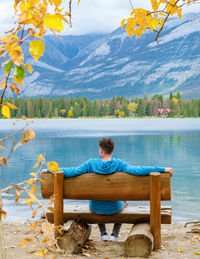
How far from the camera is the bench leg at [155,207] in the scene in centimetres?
452

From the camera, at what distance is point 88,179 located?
15.4 feet

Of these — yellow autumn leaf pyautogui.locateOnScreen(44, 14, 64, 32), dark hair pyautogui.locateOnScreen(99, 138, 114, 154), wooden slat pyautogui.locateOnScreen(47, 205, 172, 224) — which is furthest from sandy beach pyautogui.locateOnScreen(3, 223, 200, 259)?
yellow autumn leaf pyautogui.locateOnScreen(44, 14, 64, 32)

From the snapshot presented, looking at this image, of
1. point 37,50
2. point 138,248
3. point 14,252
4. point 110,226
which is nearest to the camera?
point 37,50

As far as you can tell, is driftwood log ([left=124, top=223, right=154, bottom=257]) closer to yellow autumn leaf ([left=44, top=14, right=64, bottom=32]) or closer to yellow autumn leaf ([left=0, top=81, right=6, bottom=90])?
yellow autumn leaf ([left=0, top=81, right=6, bottom=90])

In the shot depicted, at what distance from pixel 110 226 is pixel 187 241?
104 inches

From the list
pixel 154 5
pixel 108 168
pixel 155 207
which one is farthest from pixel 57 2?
pixel 155 207

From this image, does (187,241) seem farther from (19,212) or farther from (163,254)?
(19,212)

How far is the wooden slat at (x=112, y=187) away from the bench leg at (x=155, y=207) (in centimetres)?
8

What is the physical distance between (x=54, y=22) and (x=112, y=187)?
3.38 meters

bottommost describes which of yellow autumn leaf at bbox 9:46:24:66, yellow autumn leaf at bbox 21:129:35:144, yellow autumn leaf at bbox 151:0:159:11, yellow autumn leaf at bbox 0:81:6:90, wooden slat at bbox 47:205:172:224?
wooden slat at bbox 47:205:172:224

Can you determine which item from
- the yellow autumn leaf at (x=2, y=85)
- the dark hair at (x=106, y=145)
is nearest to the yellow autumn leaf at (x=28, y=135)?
the yellow autumn leaf at (x=2, y=85)

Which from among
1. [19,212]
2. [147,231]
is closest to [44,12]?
[147,231]

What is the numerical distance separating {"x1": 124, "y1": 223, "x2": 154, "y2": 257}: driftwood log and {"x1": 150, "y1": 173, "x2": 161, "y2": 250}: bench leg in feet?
0.52

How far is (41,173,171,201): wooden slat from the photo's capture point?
15.2 feet
